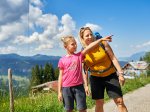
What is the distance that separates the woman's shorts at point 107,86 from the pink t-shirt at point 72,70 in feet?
1.10

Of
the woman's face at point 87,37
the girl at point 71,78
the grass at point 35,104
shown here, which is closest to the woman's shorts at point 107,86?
the girl at point 71,78

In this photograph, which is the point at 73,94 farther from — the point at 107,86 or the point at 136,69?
the point at 136,69

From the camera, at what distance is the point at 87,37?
20.9 ft

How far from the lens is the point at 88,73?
6.74 metres

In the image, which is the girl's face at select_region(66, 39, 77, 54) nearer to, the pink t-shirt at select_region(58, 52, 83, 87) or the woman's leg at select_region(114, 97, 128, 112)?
the pink t-shirt at select_region(58, 52, 83, 87)

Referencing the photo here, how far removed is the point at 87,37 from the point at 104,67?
56 centimetres

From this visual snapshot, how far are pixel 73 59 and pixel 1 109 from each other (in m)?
3.24

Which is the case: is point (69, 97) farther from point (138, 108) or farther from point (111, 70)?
point (138, 108)

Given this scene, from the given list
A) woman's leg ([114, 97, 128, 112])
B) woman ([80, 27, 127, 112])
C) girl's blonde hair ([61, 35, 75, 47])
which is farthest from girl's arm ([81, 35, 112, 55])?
woman's leg ([114, 97, 128, 112])

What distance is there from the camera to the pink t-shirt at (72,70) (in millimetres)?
6379

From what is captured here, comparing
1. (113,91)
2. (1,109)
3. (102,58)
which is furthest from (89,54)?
(1,109)

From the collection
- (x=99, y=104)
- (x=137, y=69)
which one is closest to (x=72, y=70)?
(x=99, y=104)

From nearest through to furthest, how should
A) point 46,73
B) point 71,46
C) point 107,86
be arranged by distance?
point 71,46, point 107,86, point 46,73

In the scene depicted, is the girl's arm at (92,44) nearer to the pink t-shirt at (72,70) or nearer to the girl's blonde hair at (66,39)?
the pink t-shirt at (72,70)
